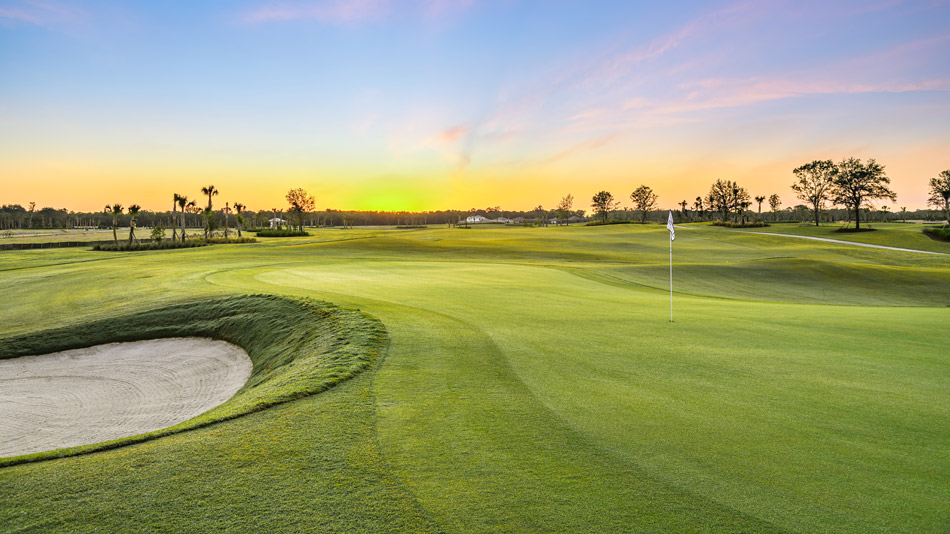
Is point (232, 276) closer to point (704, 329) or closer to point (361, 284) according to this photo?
point (361, 284)

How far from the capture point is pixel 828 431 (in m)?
5.71

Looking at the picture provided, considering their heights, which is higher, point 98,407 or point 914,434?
point 914,434

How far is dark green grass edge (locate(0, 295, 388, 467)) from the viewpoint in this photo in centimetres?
703

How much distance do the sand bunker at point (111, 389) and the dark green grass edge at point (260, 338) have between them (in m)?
0.52

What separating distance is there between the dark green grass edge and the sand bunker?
1.71 ft

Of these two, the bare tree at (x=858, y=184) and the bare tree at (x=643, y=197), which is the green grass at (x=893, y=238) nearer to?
the bare tree at (x=858, y=184)

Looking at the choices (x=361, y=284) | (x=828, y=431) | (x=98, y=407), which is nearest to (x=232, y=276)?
(x=361, y=284)

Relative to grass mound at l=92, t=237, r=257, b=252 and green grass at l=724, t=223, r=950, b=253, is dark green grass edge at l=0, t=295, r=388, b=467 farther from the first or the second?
green grass at l=724, t=223, r=950, b=253

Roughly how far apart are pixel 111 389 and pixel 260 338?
11.5 ft

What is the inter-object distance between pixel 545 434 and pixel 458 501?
170 centimetres

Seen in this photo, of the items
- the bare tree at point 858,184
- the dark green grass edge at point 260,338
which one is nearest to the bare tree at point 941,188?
the bare tree at point 858,184

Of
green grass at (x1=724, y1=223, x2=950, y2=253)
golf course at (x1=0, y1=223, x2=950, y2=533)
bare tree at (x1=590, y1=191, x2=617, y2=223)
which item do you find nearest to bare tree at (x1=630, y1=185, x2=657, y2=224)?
bare tree at (x1=590, y1=191, x2=617, y2=223)

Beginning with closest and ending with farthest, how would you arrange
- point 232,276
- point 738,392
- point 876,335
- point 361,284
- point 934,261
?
point 738,392
point 876,335
point 361,284
point 232,276
point 934,261

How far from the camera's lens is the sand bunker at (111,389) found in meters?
9.08
